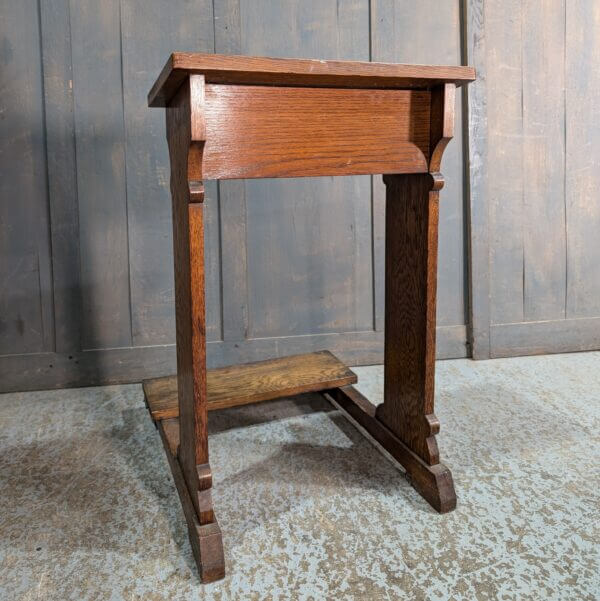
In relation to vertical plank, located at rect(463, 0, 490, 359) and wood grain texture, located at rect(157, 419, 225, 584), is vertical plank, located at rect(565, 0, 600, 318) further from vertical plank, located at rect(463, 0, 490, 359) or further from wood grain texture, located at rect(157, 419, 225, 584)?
wood grain texture, located at rect(157, 419, 225, 584)

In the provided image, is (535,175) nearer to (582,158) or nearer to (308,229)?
(582,158)

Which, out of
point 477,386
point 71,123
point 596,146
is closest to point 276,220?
point 71,123

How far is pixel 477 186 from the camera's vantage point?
8.24 ft

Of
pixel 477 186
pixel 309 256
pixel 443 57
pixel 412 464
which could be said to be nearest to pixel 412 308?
pixel 412 464

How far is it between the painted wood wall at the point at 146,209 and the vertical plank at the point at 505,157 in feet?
0.48

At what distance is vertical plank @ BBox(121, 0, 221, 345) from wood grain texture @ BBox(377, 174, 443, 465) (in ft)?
3.13

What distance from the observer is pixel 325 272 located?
248 centimetres

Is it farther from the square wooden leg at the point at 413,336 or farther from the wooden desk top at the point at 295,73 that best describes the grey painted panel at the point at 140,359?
the wooden desk top at the point at 295,73

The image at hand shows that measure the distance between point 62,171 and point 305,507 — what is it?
1.54m

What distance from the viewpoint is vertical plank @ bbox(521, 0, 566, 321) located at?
8.25 feet

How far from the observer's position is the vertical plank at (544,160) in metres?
2.52

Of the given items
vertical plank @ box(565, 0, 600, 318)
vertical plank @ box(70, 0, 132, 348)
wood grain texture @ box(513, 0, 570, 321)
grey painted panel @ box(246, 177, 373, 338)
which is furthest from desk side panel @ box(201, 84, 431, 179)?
vertical plank @ box(565, 0, 600, 318)

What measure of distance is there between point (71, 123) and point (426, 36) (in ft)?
4.74

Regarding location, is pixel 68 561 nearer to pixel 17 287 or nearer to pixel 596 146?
pixel 17 287
